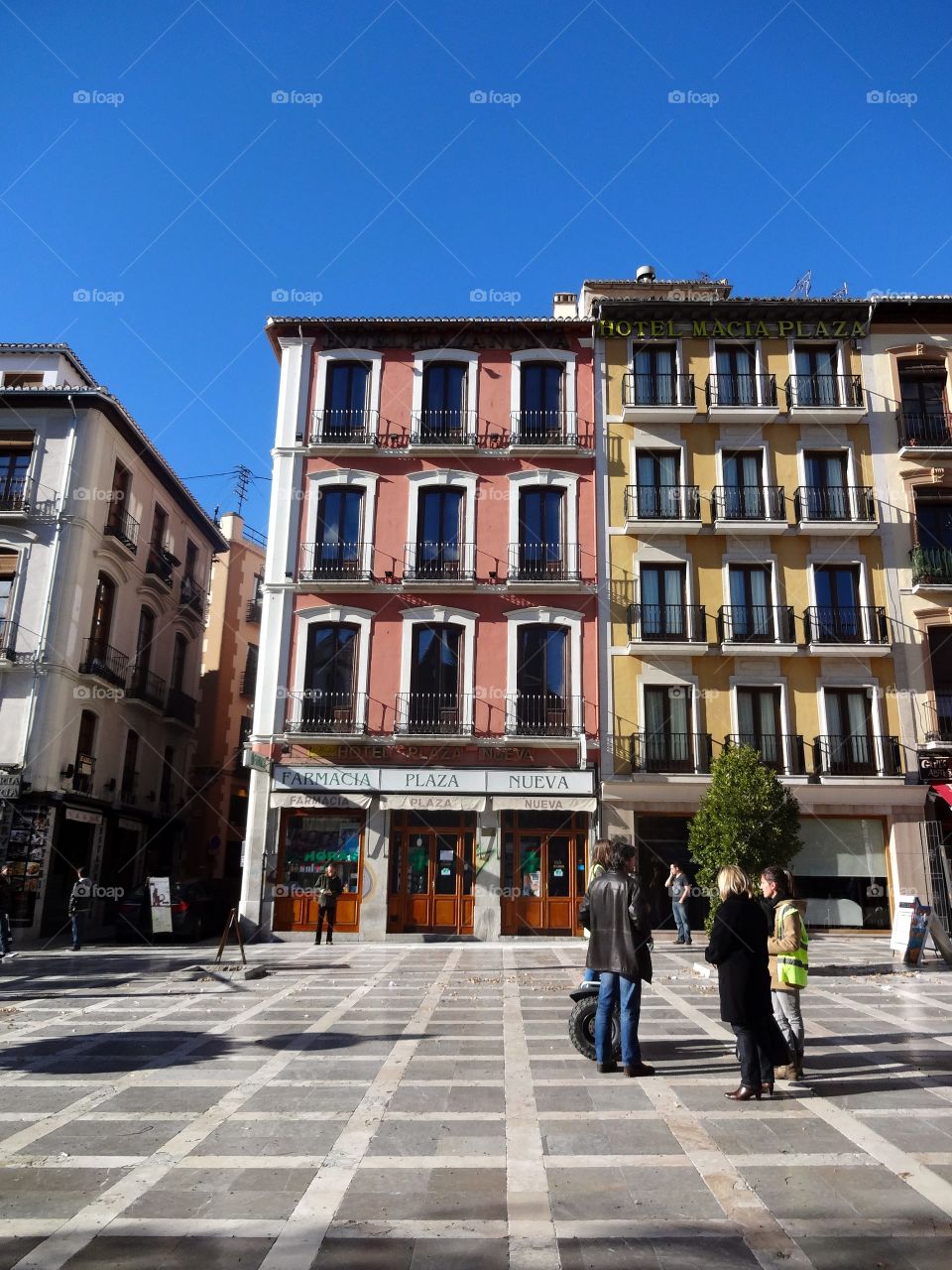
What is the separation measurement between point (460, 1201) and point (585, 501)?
20.7m

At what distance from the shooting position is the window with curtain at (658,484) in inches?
941

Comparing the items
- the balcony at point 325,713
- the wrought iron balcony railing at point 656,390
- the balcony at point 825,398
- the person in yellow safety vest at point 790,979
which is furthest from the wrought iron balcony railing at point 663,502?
the person in yellow safety vest at point 790,979

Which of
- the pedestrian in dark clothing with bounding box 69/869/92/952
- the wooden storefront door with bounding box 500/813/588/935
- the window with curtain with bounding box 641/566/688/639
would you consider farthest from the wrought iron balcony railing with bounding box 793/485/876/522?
the pedestrian in dark clothing with bounding box 69/869/92/952

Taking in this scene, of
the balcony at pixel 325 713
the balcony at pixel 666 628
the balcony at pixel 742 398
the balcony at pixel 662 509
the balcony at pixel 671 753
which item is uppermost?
the balcony at pixel 742 398

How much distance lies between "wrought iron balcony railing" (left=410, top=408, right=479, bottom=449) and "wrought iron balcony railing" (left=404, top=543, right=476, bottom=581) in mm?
2871

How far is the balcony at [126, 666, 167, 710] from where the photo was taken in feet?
87.4

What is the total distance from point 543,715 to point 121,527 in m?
13.7

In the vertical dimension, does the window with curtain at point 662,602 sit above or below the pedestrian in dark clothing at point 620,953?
above

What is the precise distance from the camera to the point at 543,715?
22.5 m

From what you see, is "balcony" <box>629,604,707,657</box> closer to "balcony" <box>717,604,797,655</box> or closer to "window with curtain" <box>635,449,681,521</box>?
"balcony" <box>717,604,797,655</box>

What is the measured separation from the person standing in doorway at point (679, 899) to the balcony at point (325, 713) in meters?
8.22

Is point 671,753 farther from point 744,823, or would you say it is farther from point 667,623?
point 744,823

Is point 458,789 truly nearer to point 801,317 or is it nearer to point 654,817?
point 654,817

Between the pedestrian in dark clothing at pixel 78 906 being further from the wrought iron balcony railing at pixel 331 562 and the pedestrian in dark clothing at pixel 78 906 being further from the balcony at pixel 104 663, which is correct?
the wrought iron balcony railing at pixel 331 562
